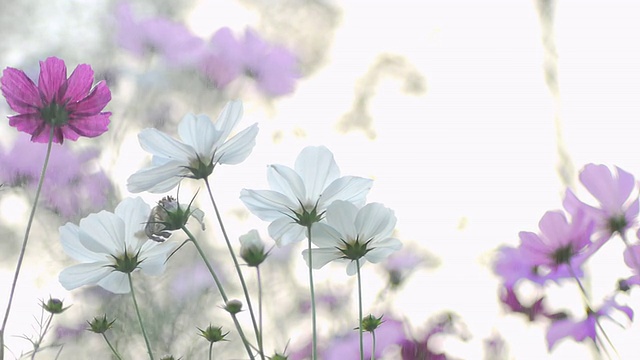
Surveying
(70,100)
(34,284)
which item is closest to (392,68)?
(34,284)

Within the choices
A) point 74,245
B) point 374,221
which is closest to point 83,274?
point 74,245

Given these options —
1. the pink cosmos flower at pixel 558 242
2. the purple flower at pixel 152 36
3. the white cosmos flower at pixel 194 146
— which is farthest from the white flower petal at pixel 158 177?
the purple flower at pixel 152 36

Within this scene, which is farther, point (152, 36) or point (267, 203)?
point (152, 36)

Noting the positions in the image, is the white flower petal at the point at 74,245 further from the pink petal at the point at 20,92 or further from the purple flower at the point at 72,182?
the purple flower at the point at 72,182

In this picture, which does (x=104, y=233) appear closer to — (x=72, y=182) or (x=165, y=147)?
(x=165, y=147)

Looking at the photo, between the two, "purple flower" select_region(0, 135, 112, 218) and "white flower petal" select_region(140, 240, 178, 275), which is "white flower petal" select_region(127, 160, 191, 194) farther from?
"purple flower" select_region(0, 135, 112, 218)

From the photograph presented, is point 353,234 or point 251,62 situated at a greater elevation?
point 251,62

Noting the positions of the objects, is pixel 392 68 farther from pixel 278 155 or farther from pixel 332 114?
pixel 278 155
